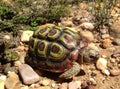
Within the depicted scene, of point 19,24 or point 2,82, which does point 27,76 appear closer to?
point 2,82

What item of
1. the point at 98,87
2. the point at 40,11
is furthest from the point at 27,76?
the point at 40,11

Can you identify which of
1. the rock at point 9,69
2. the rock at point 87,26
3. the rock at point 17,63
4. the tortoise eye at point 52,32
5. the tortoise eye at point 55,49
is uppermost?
the tortoise eye at point 52,32

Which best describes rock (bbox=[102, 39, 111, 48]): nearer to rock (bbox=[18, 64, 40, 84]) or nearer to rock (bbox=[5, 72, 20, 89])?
rock (bbox=[18, 64, 40, 84])

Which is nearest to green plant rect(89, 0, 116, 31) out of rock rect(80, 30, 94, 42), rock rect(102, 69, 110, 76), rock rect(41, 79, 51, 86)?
rock rect(80, 30, 94, 42)

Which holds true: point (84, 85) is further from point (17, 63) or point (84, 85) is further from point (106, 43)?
point (17, 63)

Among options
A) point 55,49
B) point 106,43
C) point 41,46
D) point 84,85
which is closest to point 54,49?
point 55,49

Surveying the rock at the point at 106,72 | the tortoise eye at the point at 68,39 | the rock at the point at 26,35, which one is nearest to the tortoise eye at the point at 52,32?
the tortoise eye at the point at 68,39

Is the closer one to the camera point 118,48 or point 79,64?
point 79,64

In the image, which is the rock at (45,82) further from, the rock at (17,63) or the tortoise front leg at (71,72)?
the rock at (17,63)
